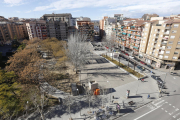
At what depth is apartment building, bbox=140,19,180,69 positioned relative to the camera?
32.4 metres

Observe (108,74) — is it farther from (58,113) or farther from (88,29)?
(88,29)

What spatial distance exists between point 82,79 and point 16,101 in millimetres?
17581

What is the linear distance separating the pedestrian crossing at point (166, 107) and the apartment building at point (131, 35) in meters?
30.2

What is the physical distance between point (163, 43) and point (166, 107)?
22.8 m

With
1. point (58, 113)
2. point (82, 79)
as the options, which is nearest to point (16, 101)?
point (58, 113)

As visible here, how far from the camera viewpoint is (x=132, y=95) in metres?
23.8

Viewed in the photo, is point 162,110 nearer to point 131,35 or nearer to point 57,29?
point 131,35

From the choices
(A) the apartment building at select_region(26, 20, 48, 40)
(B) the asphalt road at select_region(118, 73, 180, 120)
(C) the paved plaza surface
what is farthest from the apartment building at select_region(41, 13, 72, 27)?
(B) the asphalt road at select_region(118, 73, 180, 120)

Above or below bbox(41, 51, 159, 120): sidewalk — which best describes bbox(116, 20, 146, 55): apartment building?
above

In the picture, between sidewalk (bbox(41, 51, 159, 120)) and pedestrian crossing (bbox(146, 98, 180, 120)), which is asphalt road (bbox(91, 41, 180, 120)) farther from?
sidewalk (bbox(41, 51, 159, 120))

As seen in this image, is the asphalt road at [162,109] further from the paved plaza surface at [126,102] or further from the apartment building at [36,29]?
the apartment building at [36,29]

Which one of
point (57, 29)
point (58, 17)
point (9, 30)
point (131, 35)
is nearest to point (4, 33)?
point (9, 30)

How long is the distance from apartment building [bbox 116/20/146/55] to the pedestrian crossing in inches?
1190

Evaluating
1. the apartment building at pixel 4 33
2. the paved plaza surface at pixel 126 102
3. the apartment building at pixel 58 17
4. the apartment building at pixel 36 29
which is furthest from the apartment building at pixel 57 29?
the paved plaza surface at pixel 126 102
